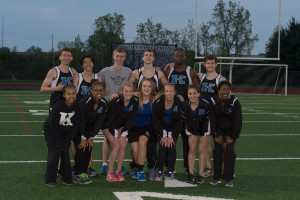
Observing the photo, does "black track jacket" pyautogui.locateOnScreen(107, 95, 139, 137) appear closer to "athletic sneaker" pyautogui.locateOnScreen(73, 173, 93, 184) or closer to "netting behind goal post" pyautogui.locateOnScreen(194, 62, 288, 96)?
"athletic sneaker" pyautogui.locateOnScreen(73, 173, 93, 184)

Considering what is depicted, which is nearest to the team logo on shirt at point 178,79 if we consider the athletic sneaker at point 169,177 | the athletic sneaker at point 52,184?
the athletic sneaker at point 169,177

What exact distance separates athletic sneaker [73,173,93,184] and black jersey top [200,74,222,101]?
189cm

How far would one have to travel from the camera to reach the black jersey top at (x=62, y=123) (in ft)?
16.2

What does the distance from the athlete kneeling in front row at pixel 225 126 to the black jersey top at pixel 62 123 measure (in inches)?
66.9

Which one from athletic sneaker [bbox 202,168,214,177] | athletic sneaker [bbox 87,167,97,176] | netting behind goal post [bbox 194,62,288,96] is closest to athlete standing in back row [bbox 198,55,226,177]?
athletic sneaker [bbox 202,168,214,177]

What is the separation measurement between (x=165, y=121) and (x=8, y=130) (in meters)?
5.40

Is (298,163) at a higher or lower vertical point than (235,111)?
lower

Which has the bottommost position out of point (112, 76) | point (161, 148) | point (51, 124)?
point (161, 148)

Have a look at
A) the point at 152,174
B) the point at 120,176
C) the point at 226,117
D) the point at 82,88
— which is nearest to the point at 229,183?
the point at 226,117

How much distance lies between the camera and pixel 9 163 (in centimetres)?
607

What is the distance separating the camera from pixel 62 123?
4957 mm

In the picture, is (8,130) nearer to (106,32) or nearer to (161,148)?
(161,148)

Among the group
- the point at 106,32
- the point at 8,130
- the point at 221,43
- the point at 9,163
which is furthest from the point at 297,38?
the point at 9,163

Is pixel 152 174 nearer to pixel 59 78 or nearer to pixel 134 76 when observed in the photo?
pixel 134 76
